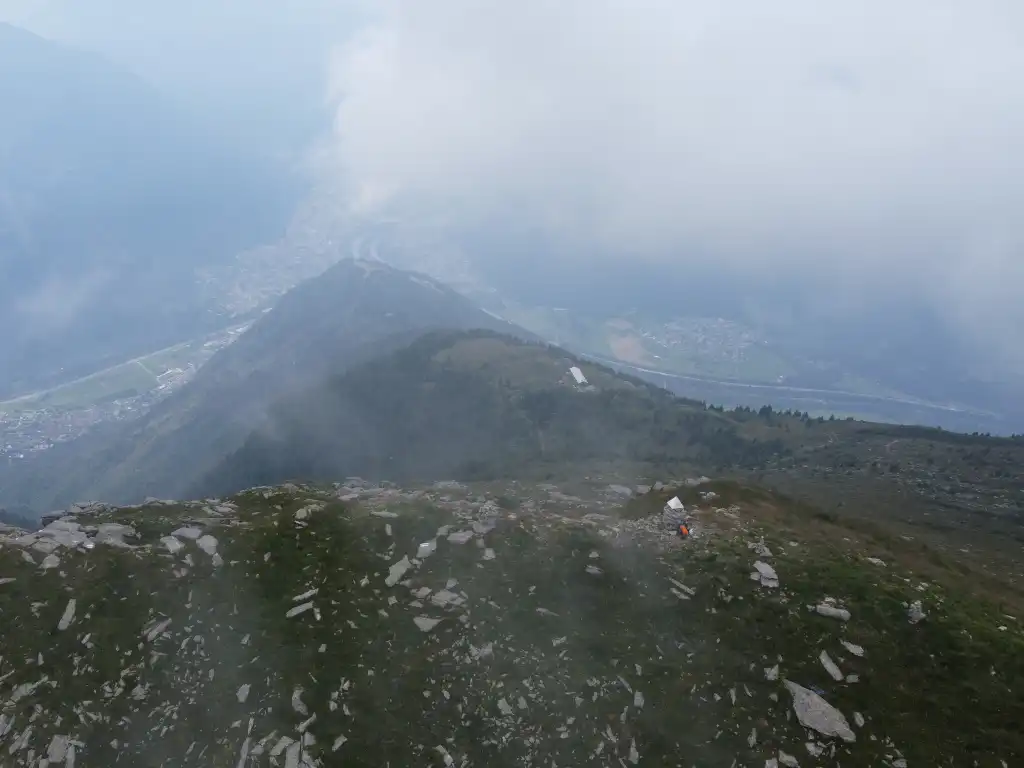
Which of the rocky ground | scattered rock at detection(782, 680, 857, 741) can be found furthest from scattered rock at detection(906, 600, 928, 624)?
scattered rock at detection(782, 680, 857, 741)

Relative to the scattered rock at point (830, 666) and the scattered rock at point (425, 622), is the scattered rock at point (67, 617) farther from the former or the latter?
the scattered rock at point (830, 666)

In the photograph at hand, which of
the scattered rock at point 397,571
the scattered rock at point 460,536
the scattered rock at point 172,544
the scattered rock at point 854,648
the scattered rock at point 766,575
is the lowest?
the scattered rock at point 172,544

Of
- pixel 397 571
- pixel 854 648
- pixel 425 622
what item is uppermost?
pixel 854 648

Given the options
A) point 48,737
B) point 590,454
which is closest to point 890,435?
point 590,454

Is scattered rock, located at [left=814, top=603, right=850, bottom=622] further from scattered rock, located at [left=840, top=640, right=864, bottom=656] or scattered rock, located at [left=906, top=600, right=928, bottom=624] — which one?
scattered rock, located at [left=906, top=600, right=928, bottom=624]

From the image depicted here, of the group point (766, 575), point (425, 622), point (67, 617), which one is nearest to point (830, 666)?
point (766, 575)

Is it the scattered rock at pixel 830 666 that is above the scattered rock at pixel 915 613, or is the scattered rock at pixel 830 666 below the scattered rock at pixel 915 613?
below

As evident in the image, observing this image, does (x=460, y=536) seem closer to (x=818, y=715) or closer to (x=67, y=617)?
(x=67, y=617)

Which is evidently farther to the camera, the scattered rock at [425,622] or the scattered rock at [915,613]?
the scattered rock at [425,622]

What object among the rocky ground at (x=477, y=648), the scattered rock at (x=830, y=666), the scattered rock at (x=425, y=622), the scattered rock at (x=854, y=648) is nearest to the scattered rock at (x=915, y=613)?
the rocky ground at (x=477, y=648)

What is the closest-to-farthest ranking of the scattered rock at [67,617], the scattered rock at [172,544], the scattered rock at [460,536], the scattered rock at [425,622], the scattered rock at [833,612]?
1. the scattered rock at [67,617]
2. the scattered rock at [833,612]
3. the scattered rock at [425,622]
4. the scattered rock at [172,544]
5. the scattered rock at [460,536]
